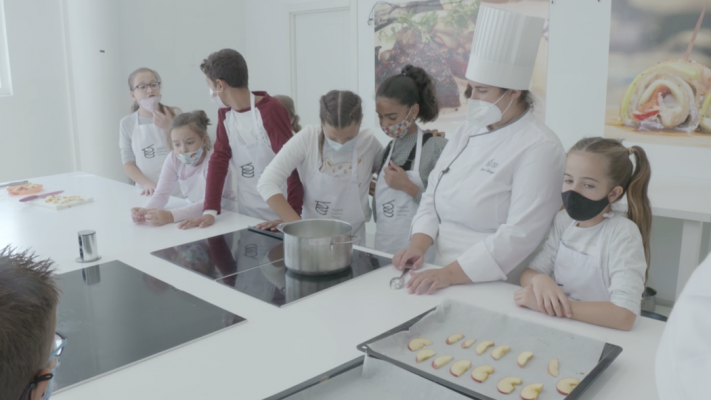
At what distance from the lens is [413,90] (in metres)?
2.00

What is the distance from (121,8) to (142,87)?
1.94 m

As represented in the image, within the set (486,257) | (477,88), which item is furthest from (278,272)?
(477,88)

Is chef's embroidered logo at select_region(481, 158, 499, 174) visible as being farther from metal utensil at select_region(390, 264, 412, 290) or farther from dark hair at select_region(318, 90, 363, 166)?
dark hair at select_region(318, 90, 363, 166)

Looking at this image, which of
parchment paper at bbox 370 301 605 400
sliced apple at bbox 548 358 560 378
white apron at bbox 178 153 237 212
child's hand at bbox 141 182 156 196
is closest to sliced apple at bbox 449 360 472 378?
parchment paper at bbox 370 301 605 400

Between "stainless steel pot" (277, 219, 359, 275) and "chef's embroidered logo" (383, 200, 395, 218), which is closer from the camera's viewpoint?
"stainless steel pot" (277, 219, 359, 275)

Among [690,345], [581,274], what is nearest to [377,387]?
[690,345]

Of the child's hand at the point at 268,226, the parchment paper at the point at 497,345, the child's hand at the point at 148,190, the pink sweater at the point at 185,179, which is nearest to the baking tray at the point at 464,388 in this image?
the parchment paper at the point at 497,345

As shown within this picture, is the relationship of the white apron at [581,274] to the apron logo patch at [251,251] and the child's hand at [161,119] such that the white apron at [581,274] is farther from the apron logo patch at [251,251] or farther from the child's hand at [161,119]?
the child's hand at [161,119]

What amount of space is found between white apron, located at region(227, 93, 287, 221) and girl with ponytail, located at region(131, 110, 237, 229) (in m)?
0.08

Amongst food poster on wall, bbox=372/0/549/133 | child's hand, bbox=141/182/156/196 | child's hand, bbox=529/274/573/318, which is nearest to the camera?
child's hand, bbox=529/274/573/318

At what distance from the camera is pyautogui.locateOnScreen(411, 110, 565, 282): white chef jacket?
142cm

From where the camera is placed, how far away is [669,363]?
0.52 meters

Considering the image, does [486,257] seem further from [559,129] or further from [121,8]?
[121,8]

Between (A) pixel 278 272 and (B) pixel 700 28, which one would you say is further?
(B) pixel 700 28
